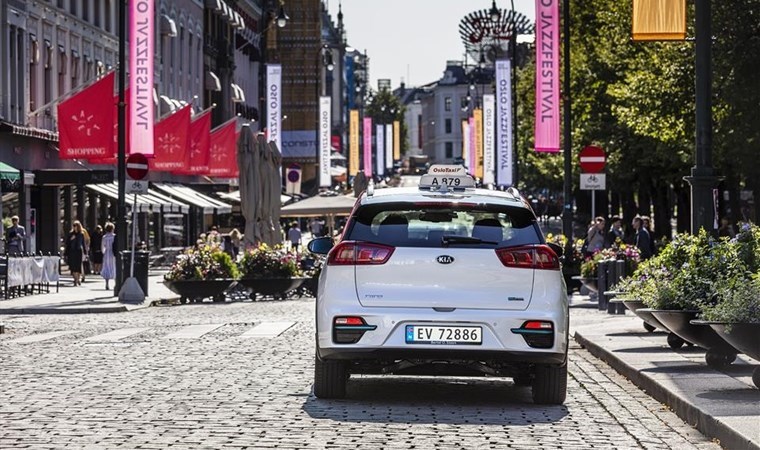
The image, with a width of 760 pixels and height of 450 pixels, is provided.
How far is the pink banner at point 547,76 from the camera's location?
4244 centimetres

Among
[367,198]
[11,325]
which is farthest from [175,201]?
[367,198]

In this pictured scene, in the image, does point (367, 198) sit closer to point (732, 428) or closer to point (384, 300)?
point (384, 300)

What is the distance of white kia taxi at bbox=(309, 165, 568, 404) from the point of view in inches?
504

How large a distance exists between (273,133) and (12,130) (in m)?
31.4

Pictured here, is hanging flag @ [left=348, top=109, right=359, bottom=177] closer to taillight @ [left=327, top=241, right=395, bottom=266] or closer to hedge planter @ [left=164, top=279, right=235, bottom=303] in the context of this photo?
hedge planter @ [left=164, top=279, right=235, bottom=303]

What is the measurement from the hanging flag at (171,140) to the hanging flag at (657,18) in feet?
102

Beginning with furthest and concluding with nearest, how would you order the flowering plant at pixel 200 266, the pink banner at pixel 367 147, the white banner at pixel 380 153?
the white banner at pixel 380 153 → the pink banner at pixel 367 147 → the flowering plant at pixel 200 266

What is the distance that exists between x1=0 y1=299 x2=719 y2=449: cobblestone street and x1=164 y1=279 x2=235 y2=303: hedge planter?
48.7 ft

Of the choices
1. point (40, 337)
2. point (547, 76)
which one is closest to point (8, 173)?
point (547, 76)

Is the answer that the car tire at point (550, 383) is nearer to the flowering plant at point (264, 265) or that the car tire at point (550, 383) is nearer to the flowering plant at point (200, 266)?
the flowering plant at point (200, 266)

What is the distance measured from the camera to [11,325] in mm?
26922

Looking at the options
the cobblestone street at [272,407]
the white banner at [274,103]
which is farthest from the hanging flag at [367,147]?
the cobblestone street at [272,407]

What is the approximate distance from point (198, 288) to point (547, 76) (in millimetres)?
11454

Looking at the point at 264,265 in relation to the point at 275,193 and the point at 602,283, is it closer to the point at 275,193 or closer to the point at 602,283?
the point at 275,193
